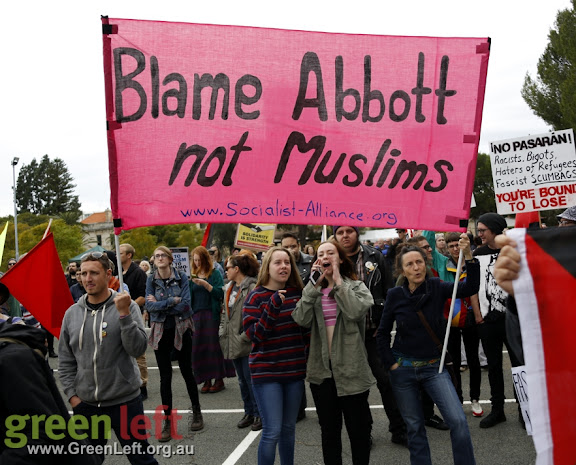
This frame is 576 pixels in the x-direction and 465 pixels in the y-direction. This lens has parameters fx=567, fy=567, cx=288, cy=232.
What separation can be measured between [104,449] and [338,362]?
68.3 inches

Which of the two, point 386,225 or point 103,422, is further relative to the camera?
point 386,225

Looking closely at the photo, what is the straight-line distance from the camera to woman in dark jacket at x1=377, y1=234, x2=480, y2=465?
13.3 feet

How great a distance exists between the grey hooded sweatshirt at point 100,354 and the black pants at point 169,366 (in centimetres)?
215

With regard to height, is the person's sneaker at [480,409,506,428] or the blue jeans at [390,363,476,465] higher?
the blue jeans at [390,363,476,465]

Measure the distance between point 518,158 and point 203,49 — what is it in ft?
15.0

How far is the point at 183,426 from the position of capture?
6195 mm

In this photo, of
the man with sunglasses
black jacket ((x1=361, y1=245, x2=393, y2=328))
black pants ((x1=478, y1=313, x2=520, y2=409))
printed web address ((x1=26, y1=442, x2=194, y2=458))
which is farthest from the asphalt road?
black jacket ((x1=361, y1=245, x2=393, y2=328))

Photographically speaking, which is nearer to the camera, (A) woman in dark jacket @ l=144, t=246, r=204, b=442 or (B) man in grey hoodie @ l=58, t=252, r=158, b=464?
(B) man in grey hoodie @ l=58, t=252, r=158, b=464

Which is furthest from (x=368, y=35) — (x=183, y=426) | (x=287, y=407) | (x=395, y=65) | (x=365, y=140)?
(x=183, y=426)

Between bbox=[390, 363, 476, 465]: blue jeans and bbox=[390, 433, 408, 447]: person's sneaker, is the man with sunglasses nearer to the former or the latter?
bbox=[390, 433, 408, 447]: person's sneaker

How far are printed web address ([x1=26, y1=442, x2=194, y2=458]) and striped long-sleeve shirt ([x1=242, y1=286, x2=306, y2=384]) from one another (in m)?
0.95

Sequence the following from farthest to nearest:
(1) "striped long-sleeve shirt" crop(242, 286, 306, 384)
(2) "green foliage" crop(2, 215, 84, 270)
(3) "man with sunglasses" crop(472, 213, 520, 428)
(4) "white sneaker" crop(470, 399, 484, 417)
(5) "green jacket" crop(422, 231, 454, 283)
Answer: (2) "green foliage" crop(2, 215, 84, 270) < (5) "green jacket" crop(422, 231, 454, 283) < (4) "white sneaker" crop(470, 399, 484, 417) < (3) "man with sunglasses" crop(472, 213, 520, 428) < (1) "striped long-sleeve shirt" crop(242, 286, 306, 384)

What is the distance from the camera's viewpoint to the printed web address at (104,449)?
95.0 inches

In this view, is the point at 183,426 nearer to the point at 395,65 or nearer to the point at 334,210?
the point at 334,210
